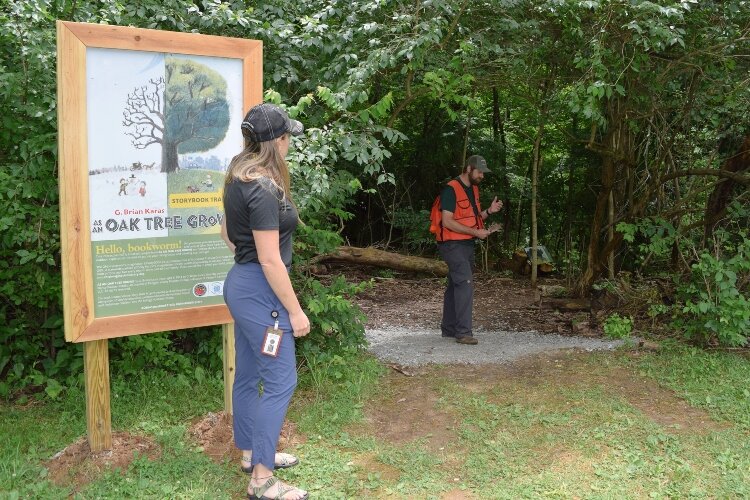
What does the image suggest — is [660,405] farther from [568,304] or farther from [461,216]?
[568,304]

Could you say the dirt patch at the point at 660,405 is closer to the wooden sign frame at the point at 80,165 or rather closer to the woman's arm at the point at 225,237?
the woman's arm at the point at 225,237

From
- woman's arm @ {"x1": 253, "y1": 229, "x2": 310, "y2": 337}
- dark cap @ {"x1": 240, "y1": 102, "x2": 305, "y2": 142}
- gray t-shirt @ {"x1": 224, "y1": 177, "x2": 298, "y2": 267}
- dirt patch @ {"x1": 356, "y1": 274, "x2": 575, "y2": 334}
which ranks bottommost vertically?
dirt patch @ {"x1": 356, "y1": 274, "x2": 575, "y2": 334}

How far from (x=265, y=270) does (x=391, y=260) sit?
27.7ft

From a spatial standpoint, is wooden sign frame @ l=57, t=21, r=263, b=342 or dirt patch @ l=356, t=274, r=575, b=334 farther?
dirt patch @ l=356, t=274, r=575, b=334

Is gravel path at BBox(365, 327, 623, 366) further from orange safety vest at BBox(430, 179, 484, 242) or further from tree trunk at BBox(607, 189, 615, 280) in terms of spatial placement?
tree trunk at BBox(607, 189, 615, 280)

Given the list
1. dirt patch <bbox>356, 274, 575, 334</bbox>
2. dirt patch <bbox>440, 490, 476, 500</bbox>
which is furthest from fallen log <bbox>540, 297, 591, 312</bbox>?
dirt patch <bbox>440, 490, 476, 500</bbox>

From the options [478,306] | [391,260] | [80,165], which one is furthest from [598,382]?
[391,260]

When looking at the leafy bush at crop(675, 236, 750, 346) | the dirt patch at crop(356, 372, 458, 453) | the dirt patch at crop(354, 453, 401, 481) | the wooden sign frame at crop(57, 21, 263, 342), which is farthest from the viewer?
the leafy bush at crop(675, 236, 750, 346)

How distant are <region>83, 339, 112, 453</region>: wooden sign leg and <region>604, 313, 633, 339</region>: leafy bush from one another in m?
4.78

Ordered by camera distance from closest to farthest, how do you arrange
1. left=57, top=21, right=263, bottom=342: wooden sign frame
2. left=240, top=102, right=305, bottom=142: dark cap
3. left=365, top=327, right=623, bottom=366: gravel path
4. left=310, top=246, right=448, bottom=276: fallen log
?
left=240, top=102, right=305, bottom=142: dark cap < left=57, top=21, right=263, bottom=342: wooden sign frame < left=365, top=327, right=623, bottom=366: gravel path < left=310, top=246, right=448, bottom=276: fallen log

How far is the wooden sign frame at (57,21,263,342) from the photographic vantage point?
3.66m

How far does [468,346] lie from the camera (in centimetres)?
702

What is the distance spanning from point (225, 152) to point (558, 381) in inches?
127

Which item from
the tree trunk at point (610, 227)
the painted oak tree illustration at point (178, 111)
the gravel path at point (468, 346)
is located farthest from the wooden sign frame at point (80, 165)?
the tree trunk at point (610, 227)
